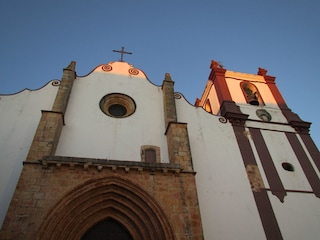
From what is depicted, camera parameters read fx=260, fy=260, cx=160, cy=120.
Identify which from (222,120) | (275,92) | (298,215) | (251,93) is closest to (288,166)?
(298,215)

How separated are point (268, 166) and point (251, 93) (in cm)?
614

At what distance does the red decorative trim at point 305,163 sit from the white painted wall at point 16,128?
11.2 m

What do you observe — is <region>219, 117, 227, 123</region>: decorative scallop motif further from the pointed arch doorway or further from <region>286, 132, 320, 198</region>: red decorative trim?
the pointed arch doorway

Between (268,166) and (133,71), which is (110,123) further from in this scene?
(268,166)

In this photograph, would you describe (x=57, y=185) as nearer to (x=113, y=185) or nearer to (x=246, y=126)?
(x=113, y=185)

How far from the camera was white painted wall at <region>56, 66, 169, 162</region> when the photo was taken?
971 centimetres

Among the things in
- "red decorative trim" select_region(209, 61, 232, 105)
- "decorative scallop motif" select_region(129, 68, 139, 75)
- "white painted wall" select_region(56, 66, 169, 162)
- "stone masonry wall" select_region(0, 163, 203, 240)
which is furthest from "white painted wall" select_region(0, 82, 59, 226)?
"red decorative trim" select_region(209, 61, 232, 105)

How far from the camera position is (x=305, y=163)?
11750 millimetres

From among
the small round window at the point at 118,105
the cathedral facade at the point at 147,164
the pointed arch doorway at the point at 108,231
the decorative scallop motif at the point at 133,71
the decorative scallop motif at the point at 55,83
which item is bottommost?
the pointed arch doorway at the point at 108,231

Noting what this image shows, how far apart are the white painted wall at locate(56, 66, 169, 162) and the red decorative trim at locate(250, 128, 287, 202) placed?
14.4ft

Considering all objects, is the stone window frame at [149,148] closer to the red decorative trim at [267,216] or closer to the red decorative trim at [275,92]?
the red decorative trim at [267,216]

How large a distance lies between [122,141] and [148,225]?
355 cm

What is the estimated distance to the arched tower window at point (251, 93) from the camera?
595 inches

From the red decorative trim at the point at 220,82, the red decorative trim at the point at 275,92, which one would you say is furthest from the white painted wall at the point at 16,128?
the red decorative trim at the point at 275,92
